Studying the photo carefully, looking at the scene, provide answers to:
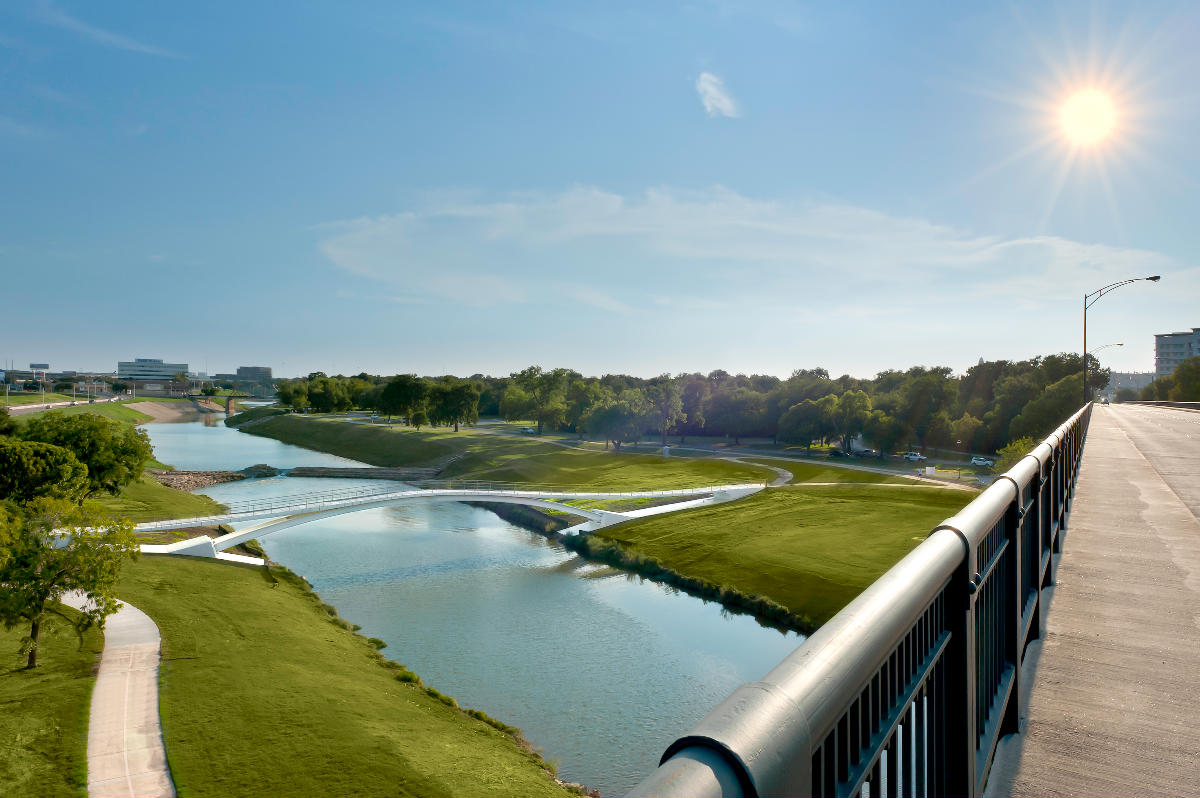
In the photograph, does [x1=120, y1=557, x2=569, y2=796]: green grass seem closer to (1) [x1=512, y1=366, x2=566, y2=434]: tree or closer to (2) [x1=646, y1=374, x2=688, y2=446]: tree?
(2) [x1=646, y1=374, x2=688, y2=446]: tree

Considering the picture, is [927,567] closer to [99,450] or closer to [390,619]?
[390,619]

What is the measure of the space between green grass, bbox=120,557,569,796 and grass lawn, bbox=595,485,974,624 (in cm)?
1881

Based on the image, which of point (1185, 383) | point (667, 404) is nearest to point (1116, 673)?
point (667, 404)

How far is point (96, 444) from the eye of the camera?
143 ft

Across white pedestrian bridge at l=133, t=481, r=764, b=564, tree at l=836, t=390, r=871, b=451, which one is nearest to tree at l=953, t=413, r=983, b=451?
tree at l=836, t=390, r=871, b=451

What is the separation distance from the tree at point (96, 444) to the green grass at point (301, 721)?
17.7 metres

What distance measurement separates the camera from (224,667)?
23.3 m

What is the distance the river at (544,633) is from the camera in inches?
892

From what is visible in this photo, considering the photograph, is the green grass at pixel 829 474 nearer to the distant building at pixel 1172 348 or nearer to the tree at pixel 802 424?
the tree at pixel 802 424

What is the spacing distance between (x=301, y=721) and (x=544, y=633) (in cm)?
1261

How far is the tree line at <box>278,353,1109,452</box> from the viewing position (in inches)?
3066

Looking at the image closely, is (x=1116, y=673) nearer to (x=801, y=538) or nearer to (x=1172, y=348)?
(x=801, y=538)

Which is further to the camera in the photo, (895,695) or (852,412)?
(852,412)

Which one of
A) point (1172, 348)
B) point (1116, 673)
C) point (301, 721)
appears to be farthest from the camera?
point (1172, 348)
